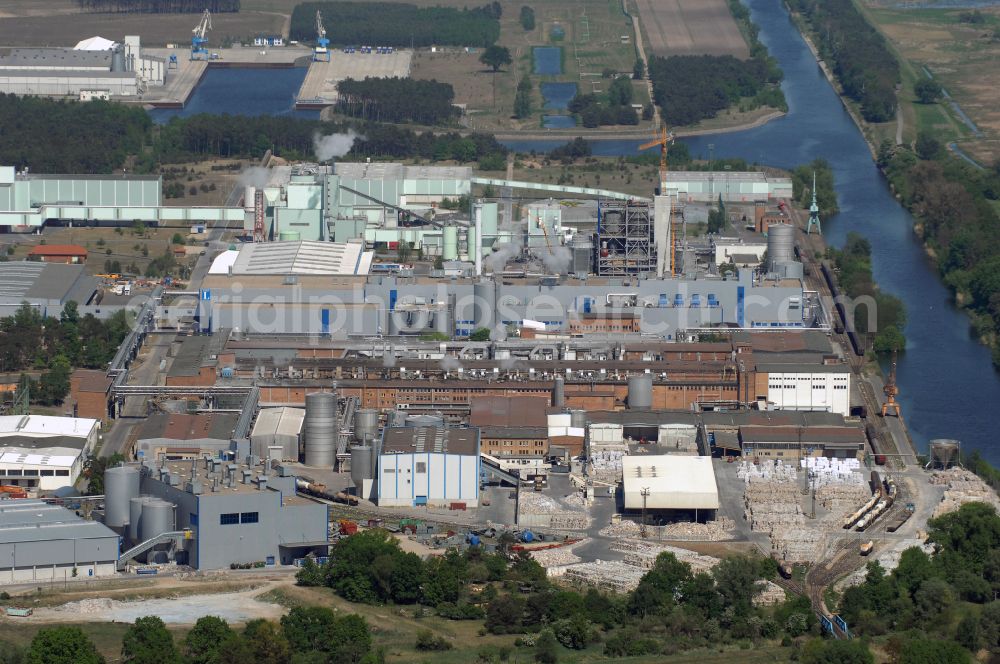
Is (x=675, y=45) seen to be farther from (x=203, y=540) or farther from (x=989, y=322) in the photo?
(x=203, y=540)

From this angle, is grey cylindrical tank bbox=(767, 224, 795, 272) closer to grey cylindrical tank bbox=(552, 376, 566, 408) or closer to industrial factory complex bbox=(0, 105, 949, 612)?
industrial factory complex bbox=(0, 105, 949, 612)

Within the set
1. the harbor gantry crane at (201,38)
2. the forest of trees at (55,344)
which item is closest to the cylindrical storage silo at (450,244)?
the forest of trees at (55,344)

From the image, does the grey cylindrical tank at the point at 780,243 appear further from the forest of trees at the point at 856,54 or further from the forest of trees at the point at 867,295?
the forest of trees at the point at 856,54

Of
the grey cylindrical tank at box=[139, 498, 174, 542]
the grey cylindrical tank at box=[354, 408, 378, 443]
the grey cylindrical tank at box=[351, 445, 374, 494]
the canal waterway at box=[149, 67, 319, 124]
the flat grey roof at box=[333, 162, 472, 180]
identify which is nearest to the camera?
the grey cylindrical tank at box=[139, 498, 174, 542]

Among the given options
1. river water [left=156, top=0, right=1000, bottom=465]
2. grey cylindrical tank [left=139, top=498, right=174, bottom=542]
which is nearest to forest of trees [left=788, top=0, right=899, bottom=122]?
river water [left=156, top=0, right=1000, bottom=465]

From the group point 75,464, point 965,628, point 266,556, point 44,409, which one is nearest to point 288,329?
point 44,409

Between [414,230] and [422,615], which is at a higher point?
[414,230]
